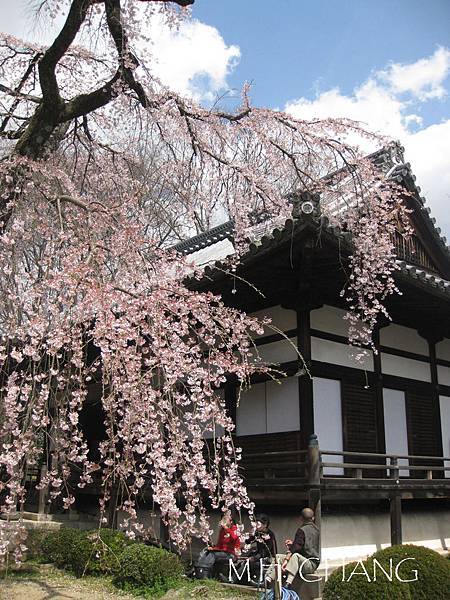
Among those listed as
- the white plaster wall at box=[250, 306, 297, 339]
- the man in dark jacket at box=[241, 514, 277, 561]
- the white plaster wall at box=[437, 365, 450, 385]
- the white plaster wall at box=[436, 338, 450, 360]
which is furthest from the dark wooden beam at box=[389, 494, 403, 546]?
the white plaster wall at box=[436, 338, 450, 360]

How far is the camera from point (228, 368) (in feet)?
20.4

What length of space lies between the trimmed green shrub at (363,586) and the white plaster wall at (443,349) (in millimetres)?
6825

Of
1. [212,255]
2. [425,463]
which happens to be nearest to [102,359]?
[425,463]

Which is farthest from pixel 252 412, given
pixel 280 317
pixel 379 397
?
pixel 379 397

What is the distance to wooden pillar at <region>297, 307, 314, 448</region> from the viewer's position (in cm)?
898

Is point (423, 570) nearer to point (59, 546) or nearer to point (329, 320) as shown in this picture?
point (329, 320)

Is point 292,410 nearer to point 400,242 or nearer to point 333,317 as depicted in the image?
point 333,317

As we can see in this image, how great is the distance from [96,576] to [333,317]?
5.23 metres

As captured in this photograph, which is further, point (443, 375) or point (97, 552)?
point (443, 375)

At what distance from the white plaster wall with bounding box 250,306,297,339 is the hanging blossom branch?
1.04 m

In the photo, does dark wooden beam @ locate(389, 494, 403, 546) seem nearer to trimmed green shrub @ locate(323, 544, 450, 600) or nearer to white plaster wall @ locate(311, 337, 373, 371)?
white plaster wall @ locate(311, 337, 373, 371)

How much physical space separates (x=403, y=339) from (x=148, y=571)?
6117 mm

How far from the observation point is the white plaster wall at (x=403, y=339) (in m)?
11.0

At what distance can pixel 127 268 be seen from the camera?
267 inches
